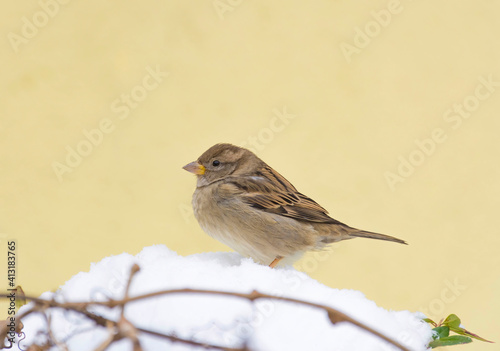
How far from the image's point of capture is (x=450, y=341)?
30.0 inches

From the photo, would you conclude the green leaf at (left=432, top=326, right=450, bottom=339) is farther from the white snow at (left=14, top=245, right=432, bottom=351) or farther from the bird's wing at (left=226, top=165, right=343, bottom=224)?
the bird's wing at (left=226, top=165, right=343, bottom=224)

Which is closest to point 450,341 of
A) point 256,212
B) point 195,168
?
point 256,212

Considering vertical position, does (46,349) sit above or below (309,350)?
above

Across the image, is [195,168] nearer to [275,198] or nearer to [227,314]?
[275,198]

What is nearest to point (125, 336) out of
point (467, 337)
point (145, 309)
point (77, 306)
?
point (77, 306)

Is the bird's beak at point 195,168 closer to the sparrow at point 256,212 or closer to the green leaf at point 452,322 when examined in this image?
the sparrow at point 256,212

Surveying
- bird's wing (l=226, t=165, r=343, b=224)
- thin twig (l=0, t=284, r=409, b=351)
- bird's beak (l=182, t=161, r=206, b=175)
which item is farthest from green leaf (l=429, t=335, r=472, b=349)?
bird's beak (l=182, t=161, r=206, b=175)

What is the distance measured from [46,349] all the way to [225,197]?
1.48 m

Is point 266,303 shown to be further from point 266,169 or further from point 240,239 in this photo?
point 266,169

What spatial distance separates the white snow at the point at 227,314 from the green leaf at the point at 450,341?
11mm

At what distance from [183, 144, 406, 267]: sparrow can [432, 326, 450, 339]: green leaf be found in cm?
101

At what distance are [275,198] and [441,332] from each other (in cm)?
127

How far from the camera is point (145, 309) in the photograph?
627mm

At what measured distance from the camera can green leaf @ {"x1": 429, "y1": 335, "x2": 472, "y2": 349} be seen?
2.48 ft
